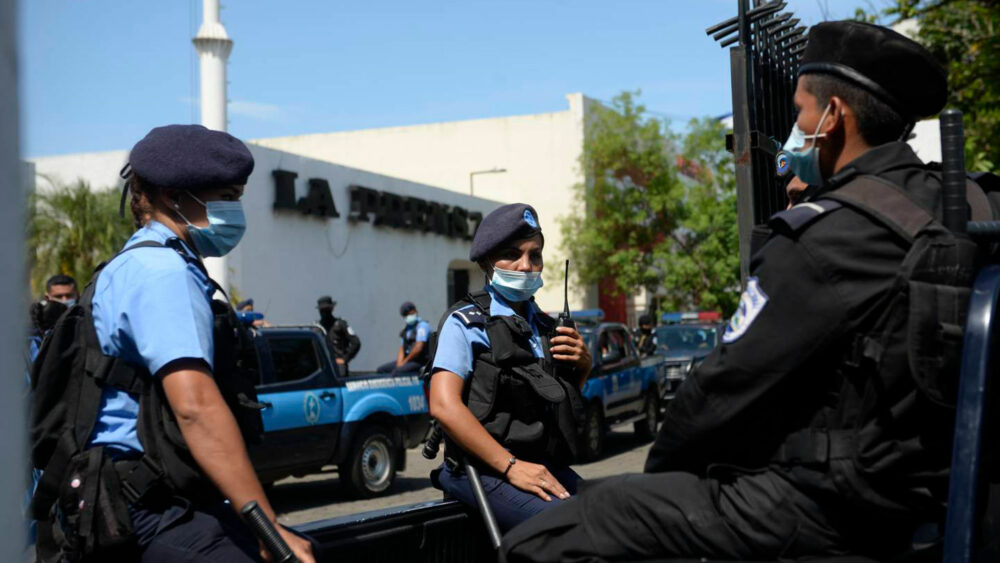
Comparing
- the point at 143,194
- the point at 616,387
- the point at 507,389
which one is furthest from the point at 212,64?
the point at 143,194

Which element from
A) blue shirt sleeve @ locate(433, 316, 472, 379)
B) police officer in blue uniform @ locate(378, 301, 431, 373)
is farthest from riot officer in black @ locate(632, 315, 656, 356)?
blue shirt sleeve @ locate(433, 316, 472, 379)

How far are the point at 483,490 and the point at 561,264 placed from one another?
30.9 m

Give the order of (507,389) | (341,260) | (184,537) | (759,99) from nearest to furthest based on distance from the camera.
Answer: (184,537)
(507,389)
(759,99)
(341,260)

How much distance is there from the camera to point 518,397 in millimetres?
3551

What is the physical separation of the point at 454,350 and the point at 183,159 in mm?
1318

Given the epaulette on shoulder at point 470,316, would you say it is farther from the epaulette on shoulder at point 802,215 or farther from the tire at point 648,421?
the tire at point 648,421

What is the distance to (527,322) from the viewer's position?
153 inches

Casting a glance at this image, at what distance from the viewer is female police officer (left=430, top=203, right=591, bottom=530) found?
11.2ft

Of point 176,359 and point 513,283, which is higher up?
point 513,283

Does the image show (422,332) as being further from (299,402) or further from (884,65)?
(884,65)

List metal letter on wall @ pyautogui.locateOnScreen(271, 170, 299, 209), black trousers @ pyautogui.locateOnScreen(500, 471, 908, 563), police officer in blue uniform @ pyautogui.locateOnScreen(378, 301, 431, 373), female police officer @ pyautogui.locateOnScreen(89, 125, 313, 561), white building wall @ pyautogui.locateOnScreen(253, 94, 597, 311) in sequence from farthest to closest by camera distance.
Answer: white building wall @ pyautogui.locateOnScreen(253, 94, 597, 311), metal letter on wall @ pyautogui.locateOnScreen(271, 170, 299, 209), police officer in blue uniform @ pyautogui.locateOnScreen(378, 301, 431, 373), female police officer @ pyautogui.locateOnScreen(89, 125, 313, 561), black trousers @ pyautogui.locateOnScreen(500, 471, 908, 563)

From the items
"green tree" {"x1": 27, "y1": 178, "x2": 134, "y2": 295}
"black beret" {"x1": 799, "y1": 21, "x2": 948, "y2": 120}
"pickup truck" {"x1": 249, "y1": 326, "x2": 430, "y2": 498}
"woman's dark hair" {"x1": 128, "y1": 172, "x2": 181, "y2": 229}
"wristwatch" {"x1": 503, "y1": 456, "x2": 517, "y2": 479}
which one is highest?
"green tree" {"x1": 27, "y1": 178, "x2": 134, "y2": 295}

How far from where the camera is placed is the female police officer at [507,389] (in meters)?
3.41

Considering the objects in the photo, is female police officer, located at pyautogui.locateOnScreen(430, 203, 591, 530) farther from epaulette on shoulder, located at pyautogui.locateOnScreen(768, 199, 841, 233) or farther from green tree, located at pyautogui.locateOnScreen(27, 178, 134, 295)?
green tree, located at pyautogui.locateOnScreen(27, 178, 134, 295)
